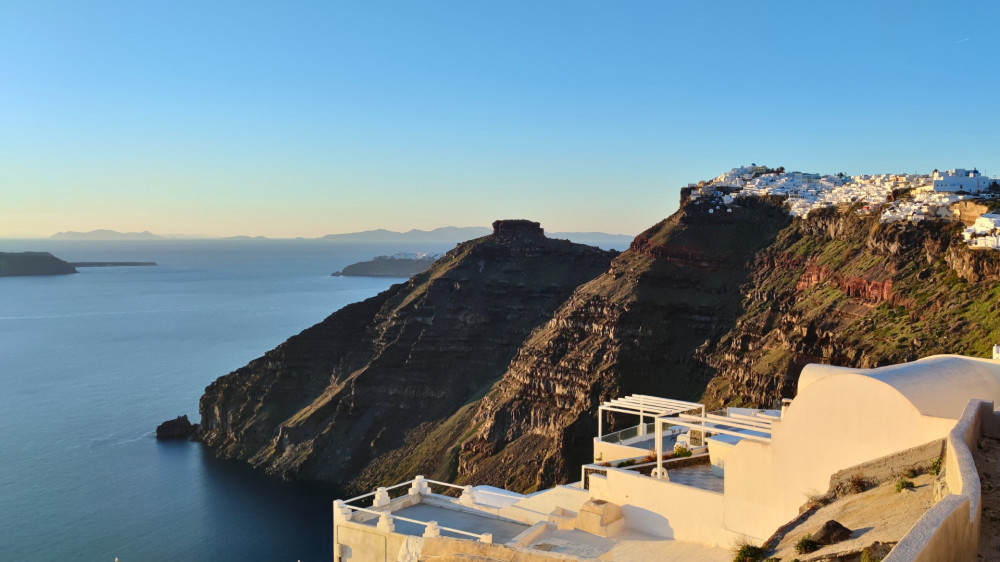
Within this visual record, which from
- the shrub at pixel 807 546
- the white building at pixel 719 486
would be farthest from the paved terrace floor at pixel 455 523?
the shrub at pixel 807 546

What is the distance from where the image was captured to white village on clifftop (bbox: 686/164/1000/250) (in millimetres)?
75375

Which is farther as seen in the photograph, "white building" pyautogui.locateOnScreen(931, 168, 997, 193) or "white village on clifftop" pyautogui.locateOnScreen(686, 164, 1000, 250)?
"white building" pyautogui.locateOnScreen(931, 168, 997, 193)

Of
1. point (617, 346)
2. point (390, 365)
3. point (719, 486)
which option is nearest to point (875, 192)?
point (617, 346)

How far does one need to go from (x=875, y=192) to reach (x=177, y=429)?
9283cm

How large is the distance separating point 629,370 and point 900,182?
37.3 metres

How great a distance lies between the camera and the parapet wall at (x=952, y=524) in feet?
27.6

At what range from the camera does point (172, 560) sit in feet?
244

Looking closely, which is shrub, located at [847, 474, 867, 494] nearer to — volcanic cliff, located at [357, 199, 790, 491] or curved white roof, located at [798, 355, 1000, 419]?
curved white roof, located at [798, 355, 1000, 419]

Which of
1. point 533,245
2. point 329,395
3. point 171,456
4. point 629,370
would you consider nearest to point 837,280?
point 629,370

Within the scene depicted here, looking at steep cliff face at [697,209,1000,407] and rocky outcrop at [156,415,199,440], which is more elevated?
steep cliff face at [697,209,1000,407]

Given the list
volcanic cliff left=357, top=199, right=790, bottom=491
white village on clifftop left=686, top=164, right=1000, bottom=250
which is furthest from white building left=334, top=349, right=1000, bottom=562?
volcanic cliff left=357, top=199, right=790, bottom=491

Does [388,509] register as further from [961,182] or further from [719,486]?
[961,182]

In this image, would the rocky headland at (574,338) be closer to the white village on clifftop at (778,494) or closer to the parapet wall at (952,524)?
the white village on clifftop at (778,494)

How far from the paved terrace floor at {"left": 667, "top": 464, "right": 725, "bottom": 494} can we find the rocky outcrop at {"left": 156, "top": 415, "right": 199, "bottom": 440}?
10564 cm
